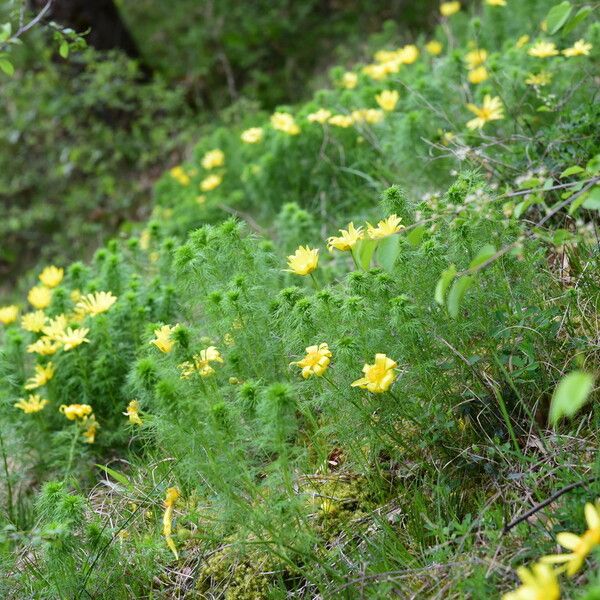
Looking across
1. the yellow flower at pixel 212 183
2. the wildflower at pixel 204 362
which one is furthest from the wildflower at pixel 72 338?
the yellow flower at pixel 212 183

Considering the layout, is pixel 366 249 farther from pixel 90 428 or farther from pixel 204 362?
pixel 90 428

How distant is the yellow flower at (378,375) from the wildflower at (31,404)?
1.49 meters

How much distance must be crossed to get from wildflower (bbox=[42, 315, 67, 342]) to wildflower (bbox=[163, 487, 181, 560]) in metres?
1.03

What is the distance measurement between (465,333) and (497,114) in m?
1.53

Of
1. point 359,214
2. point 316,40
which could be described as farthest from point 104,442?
point 316,40

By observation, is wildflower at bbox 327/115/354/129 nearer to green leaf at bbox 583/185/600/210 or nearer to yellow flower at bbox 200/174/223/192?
yellow flower at bbox 200/174/223/192

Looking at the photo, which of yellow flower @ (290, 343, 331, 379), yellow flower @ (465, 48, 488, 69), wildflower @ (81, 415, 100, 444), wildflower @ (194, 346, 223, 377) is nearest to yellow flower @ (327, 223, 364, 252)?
yellow flower @ (290, 343, 331, 379)

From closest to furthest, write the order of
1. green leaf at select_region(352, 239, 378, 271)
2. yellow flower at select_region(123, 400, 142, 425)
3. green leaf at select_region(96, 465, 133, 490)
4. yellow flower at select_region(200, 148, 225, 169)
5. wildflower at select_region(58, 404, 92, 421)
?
1. green leaf at select_region(352, 239, 378, 271)
2. yellow flower at select_region(123, 400, 142, 425)
3. green leaf at select_region(96, 465, 133, 490)
4. wildflower at select_region(58, 404, 92, 421)
5. yellow flower at select_region(200, 148, 225, 169)

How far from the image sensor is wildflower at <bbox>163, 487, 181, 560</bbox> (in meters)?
2.40

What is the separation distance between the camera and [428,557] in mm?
2281

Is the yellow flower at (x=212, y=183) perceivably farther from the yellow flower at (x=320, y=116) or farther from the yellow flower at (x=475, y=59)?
the yellow flower at (x=475, y=59)

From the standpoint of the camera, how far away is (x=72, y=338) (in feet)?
10.4

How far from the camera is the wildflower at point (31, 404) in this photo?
10.5 feet

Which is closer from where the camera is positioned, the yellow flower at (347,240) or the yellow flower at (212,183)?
the yellow flower at (347,240)
